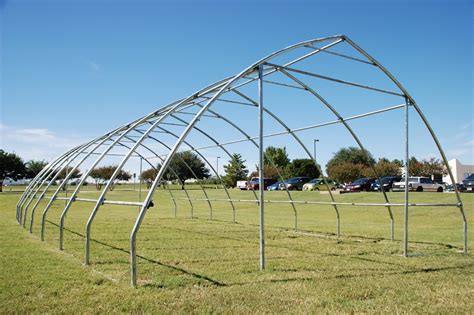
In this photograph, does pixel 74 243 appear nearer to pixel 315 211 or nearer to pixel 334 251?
pixel 334 251

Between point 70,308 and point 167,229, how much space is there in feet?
29.6

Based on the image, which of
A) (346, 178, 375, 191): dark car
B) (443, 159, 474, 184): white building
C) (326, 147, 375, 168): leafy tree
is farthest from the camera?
(326, 147, 375, 168): leafy tree

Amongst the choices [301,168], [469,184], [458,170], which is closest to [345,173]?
[301,168]

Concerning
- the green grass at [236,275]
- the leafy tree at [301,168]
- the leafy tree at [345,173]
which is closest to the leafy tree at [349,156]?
the leafy tree at [301,168]

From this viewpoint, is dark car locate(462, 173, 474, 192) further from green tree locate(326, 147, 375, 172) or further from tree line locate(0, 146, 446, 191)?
green tree locate(326, 147, 375, 172)

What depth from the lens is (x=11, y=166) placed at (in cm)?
Answer: 6256

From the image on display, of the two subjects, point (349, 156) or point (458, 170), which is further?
point (349, 156)

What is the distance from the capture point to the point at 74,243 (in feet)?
34.3

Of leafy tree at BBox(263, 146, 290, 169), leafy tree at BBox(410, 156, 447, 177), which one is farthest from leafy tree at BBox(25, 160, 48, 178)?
leafy tree at BBox(410, 156, 447, 177)

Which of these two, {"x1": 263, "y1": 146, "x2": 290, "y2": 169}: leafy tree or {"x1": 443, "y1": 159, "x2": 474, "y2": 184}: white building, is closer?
{"x1": 263, "y1": 146, "x2": 290, "y2": 169}: leafy tree

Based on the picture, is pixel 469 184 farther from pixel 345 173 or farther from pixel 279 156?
pixel 279 156

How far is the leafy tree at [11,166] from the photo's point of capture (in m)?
61.4

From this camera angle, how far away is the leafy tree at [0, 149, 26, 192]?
201 feet

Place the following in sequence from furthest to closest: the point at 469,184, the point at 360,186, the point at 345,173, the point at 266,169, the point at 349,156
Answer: the point at 349,156 < the point at 266,169 < the point at 345,173 < the point at 360,186 < the point at 469,184
